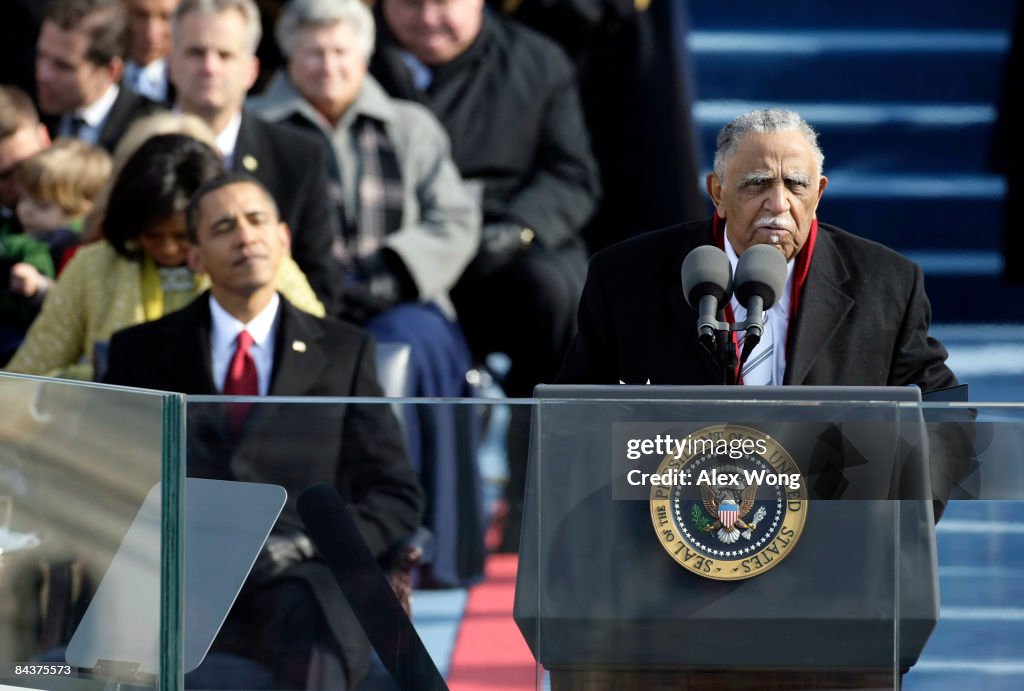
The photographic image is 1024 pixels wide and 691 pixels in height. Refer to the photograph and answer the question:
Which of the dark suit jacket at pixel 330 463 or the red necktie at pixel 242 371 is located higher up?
the red necktie at pixel 242 371

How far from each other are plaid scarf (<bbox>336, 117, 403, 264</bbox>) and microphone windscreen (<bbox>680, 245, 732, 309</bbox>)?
3.00 m

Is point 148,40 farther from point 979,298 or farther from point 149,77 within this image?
point 979,298

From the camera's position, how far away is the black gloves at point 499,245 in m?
5.87

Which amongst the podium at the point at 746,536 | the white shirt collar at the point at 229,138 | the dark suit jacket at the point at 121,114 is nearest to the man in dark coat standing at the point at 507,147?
A: the white shirt collar at the point at 229,138

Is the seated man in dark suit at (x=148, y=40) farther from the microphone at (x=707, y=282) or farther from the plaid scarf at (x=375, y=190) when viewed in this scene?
the microphone at (x=707, y=282)

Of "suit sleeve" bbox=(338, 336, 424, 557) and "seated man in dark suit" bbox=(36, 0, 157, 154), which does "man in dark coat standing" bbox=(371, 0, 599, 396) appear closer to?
"seated man in dark suit" bbox=(36, 0, 157, 154)

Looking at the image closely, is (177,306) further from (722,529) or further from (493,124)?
(722,529)

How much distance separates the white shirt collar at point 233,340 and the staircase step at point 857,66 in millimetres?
3463

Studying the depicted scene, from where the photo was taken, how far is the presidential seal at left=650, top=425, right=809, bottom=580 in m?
2.66

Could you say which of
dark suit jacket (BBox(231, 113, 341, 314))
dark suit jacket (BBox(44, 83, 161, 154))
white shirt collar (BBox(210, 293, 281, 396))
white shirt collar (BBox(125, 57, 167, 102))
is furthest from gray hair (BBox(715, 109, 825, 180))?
white shirt collar (BBox(125, 57, 167, 102))

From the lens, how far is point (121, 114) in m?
5.89

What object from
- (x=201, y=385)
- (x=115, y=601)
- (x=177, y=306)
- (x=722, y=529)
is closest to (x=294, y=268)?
(x=177, y=306)

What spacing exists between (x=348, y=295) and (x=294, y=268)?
384 mm

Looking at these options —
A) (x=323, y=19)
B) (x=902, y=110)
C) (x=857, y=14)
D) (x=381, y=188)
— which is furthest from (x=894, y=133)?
(x=323, y=19)
